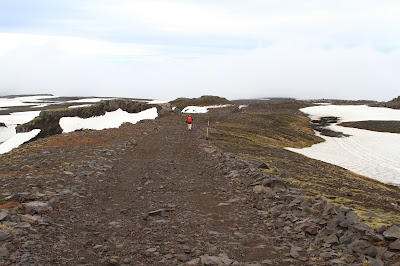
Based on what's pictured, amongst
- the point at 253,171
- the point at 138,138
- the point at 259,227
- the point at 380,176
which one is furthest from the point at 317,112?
the point at 259,227

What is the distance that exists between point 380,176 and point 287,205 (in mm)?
29807

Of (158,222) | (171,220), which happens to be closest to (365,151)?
(171,220)

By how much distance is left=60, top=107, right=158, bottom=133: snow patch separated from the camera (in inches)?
2923

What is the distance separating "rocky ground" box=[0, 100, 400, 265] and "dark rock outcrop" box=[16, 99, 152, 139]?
60.8m

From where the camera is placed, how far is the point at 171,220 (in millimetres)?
11984

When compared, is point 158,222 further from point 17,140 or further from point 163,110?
point 17,140

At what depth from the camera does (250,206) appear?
13852mm

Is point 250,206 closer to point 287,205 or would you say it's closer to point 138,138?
point 287,205

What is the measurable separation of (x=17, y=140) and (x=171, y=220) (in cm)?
7177

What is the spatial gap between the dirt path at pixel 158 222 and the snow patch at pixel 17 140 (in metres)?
60.4

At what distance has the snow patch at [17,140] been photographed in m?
69.4

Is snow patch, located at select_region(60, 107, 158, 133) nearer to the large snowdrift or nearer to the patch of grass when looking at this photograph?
the patch of grass

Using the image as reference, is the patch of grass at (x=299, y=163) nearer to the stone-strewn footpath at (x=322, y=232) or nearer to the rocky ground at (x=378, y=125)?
the stone-strewn footpath at (x=322, y=232)

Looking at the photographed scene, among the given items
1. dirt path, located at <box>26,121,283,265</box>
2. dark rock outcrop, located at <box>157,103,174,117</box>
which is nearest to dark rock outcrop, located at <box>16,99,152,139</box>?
dark rock outcrop, located at <box>157,103,174,117</box>
